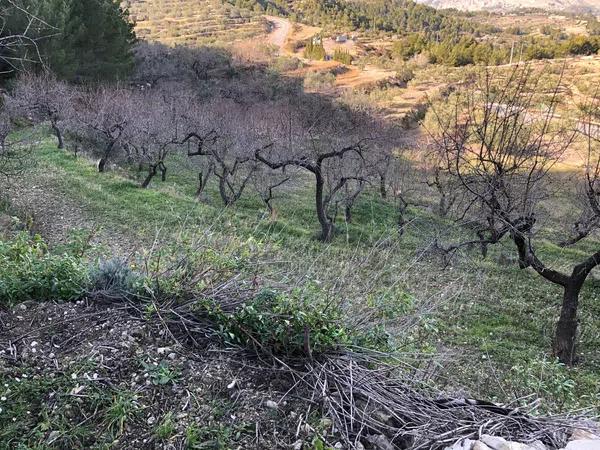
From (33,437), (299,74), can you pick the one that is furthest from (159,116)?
(299,74)

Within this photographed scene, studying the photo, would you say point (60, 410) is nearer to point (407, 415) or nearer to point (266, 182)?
point (407, 415)

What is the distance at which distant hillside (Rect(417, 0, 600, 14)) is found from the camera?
11050cm

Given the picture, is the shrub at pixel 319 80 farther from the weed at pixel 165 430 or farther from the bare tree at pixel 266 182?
the weed at pixel 165 430

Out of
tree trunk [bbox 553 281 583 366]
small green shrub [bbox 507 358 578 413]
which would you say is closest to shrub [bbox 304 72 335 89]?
tree trunk [bbox 553 281 583 366]

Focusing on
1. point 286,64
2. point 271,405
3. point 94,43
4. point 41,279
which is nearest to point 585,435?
point 271,405

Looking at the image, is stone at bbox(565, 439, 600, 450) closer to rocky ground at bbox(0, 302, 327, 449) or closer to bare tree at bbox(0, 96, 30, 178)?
rocky ground at bbox(0, 302, 327, 449)

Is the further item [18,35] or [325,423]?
[18,35]

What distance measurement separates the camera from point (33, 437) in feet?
7.49

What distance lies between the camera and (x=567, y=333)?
8234 millimetres

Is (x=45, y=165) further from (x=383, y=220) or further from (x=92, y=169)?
(x=383, y=220)

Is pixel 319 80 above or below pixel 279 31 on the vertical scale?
below

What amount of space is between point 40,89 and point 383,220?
15.1m

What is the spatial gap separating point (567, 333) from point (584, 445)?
6751 mm

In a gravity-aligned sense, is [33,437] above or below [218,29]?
below
